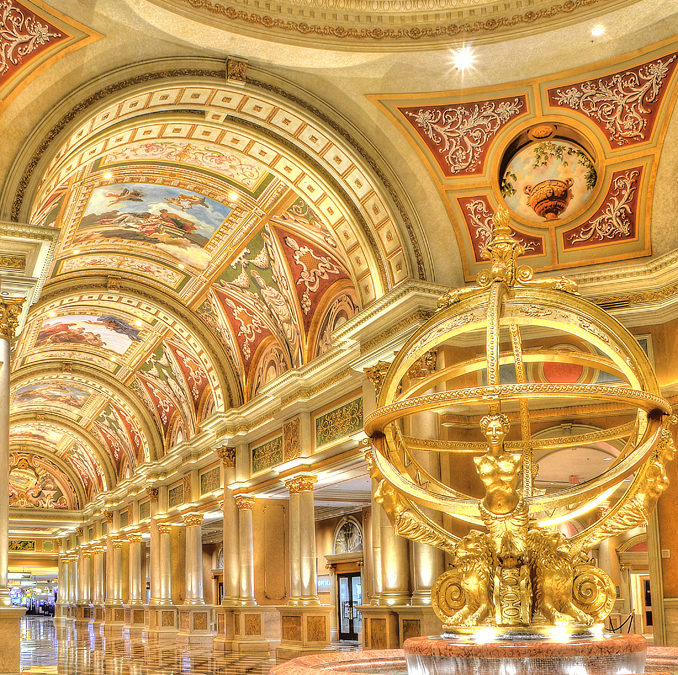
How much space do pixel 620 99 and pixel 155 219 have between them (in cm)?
983

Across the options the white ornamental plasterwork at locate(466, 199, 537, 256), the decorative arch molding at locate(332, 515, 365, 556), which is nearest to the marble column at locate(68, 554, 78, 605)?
the decorative arch molding at locate(332, 515, 365, 556)

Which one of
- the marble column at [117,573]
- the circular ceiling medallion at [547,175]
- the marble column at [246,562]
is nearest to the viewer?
the circular ceiling medallion at [547,175]

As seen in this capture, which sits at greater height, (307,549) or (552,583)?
(552,583)

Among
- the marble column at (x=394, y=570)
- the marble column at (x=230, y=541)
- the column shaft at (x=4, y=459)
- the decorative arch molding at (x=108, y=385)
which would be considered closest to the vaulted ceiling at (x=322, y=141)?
the column shaft at (x=4, y=459)

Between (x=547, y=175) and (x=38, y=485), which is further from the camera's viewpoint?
(x=38, y=485)

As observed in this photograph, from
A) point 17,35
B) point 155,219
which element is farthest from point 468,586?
point 155,219

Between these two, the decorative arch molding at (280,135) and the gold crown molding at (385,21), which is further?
the gold crown molding at (385,21)

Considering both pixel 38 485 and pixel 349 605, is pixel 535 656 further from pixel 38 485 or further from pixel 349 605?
pixel 38 485

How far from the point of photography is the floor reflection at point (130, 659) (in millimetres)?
15156

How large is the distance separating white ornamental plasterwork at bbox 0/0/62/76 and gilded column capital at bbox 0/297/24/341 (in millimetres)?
2761

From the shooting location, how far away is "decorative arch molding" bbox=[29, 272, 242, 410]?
21.6 meters

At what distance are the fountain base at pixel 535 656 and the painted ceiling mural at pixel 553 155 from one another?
835 centimetres

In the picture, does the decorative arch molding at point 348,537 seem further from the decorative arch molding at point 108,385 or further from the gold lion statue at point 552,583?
the gold lion statue at point 552,583

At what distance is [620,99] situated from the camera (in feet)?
40.1
